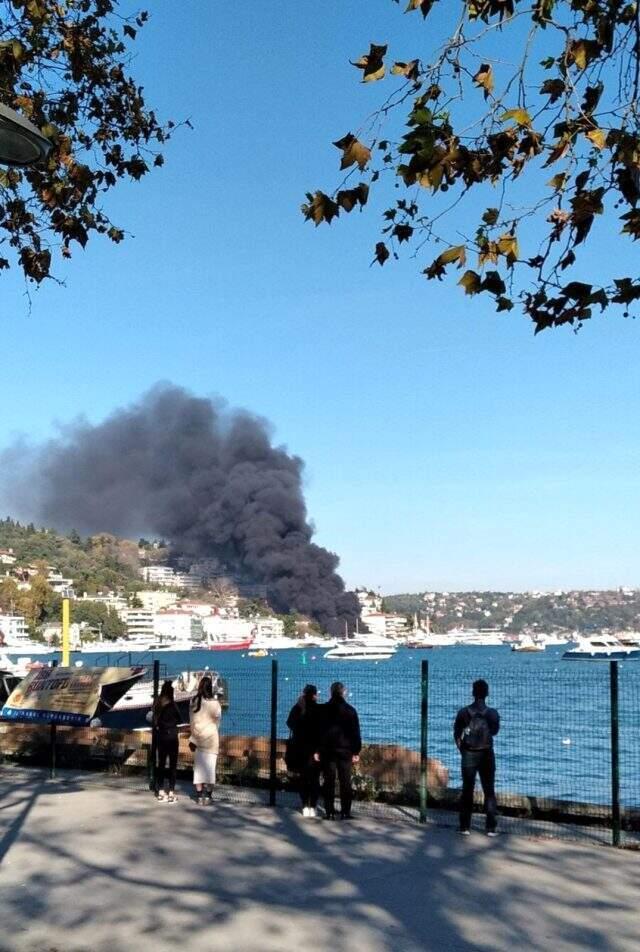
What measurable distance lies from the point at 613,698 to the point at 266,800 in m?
4.10

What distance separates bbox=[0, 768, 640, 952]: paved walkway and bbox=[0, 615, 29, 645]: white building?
15959 centimetres

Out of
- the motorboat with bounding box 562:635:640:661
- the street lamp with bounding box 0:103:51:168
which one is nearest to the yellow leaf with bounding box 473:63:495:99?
the street lamp with bounding box 0:103:51:168

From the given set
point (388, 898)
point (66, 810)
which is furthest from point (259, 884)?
point (66, 810)

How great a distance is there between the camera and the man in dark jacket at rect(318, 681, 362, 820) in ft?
32.9

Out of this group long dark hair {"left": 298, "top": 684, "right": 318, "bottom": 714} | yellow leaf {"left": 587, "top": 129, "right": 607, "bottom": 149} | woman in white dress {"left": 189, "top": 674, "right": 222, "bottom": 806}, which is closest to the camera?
yellow leaf {"left": 587, "top": 129, "right": 607, "bottom": 149}

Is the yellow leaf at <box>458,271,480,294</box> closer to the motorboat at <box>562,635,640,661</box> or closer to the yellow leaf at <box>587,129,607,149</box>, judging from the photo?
the yellow leaf at <box>587,129,607,149</box>

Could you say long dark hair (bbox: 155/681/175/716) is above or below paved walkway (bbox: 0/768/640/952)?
above

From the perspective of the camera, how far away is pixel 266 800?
11227mm

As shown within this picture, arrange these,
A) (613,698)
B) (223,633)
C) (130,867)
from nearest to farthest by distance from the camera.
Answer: (130,867) → (613,698) → (223,633)

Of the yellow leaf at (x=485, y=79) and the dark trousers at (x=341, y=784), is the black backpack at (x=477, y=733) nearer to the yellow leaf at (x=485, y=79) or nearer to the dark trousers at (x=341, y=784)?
the dark trousers at (x=341, y=784)

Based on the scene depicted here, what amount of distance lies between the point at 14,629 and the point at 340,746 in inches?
6667

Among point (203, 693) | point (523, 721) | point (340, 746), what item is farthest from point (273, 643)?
point (340, 746)

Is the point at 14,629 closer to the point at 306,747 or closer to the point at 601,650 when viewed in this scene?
the point at 601,650

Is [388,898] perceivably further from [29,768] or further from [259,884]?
[29,768]
